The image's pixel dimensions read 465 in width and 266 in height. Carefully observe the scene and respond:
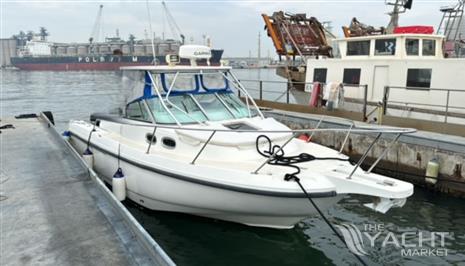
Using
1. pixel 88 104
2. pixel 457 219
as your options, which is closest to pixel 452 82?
pixel 457 219

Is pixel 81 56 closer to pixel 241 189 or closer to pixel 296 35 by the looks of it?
pixel 296 35

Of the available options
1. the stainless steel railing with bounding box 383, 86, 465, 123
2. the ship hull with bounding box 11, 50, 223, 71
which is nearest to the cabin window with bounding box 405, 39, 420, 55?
the stainless steel railing with bounding box 383, 86, 465, 123

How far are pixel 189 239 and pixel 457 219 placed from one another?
4.71 m

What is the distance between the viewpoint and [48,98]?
29.4m

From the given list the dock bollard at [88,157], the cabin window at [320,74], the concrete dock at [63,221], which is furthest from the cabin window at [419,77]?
the concrete dock at [63,221]

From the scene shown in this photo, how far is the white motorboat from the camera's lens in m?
5.23

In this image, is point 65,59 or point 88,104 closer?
point 88,104

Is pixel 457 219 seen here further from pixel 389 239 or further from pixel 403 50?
pixel 403 50

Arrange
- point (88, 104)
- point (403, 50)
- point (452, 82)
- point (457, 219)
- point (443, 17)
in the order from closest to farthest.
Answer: point (457, 219)
point (452, 82)
point (403, 50)
point (443, 17)
point (88, 104)

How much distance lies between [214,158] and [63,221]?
2.30 meters

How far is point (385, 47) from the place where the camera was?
12.4 m

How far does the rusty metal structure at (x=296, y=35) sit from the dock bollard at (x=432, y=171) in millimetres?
8685

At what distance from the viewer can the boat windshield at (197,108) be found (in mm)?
6957

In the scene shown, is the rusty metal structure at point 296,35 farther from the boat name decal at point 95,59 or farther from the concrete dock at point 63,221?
the boat name decal at point 95,59
